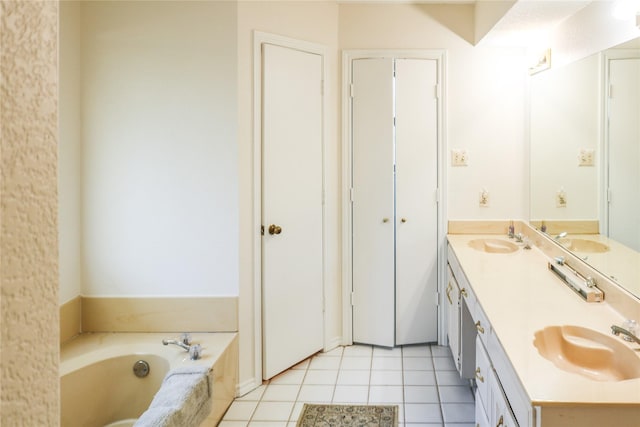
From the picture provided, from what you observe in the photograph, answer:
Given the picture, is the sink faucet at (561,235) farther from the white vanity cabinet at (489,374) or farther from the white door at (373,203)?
the white door at (373,203)

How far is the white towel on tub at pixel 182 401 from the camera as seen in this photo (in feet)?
6.13

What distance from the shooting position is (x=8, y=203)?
1.29 feet

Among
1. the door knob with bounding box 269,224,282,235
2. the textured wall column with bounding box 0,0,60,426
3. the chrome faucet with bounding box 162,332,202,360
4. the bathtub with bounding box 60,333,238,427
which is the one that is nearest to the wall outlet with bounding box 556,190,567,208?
the door knob with bounding box 269,224,282,235

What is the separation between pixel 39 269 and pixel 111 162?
8.39 ft

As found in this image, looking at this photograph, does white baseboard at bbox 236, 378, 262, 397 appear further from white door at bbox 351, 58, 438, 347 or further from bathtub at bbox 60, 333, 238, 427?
white door at bbox 351, 58, 438, 347

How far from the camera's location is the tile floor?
2631 millimetres

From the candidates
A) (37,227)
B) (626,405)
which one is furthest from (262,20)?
(37,227)

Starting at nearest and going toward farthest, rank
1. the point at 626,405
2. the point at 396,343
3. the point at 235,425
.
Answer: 1. the point at 626,405
2. the point at 235,425
3. the point at 396,343

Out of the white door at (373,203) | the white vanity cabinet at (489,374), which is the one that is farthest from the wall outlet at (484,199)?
the white vanity cabinet at (489,374)

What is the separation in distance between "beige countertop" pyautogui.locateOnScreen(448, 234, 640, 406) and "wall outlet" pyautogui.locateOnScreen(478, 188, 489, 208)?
0.54 m

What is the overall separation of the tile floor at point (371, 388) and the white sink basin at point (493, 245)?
0.75 meters

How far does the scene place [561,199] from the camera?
2.72 metres

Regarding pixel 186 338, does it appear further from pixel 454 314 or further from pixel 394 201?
pixel 394 201

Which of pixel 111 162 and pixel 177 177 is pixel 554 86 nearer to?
pixel 177 177
